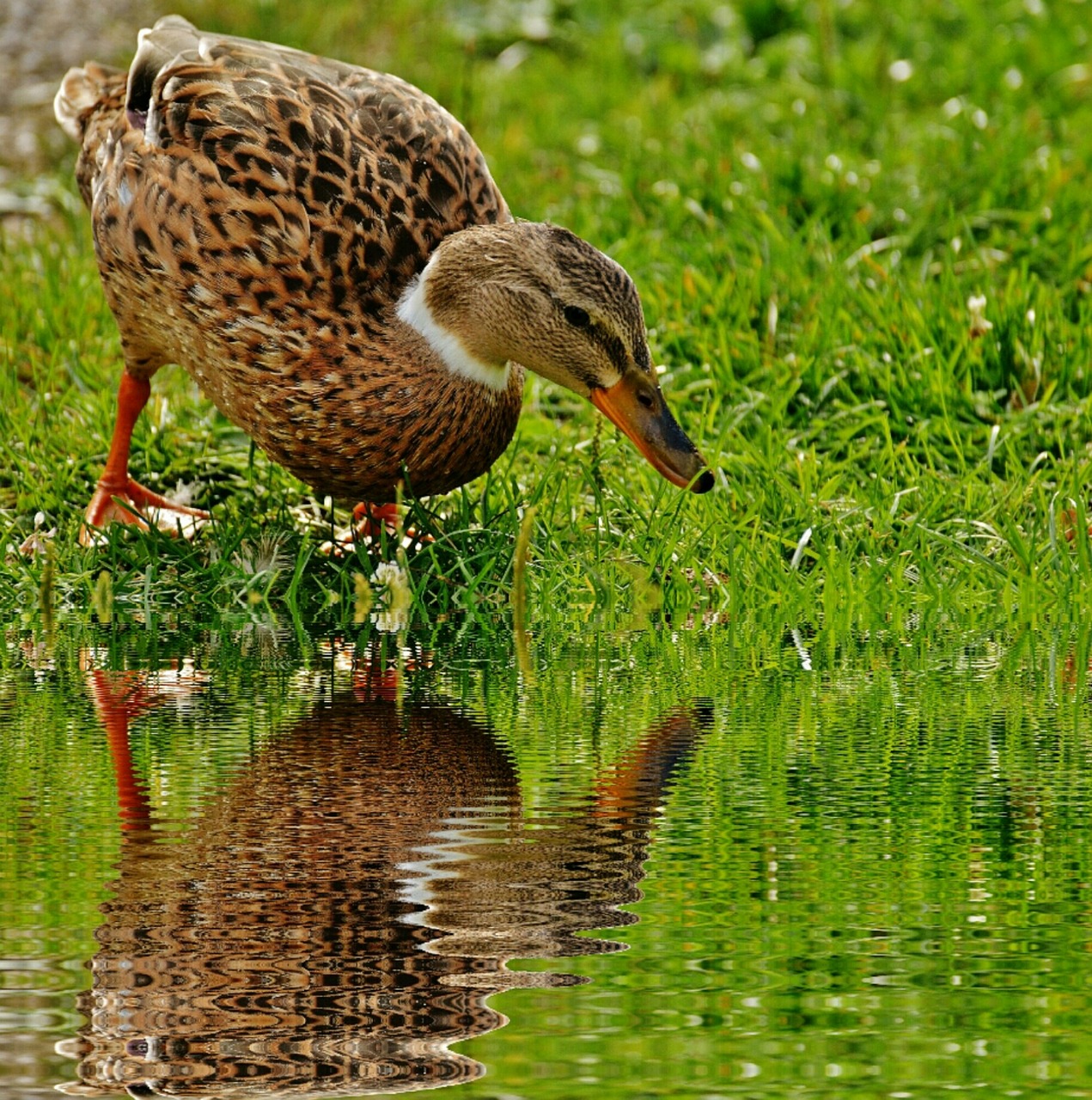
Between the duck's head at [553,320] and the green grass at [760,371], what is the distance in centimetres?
29

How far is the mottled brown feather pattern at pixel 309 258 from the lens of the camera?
443 centimetres

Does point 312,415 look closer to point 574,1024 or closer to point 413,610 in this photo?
point 413,610

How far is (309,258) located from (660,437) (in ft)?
3.13

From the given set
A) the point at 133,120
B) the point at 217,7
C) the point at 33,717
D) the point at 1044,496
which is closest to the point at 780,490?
the point at 1044,496

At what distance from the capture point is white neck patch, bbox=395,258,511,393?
4504 mm

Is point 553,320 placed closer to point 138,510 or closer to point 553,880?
point 138,510

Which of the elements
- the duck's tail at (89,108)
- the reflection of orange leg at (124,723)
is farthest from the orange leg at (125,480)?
the reflection of orange leg at (124,723)

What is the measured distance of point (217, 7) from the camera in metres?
10.4

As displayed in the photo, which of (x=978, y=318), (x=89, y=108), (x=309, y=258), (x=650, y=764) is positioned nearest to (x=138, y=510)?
(x=309, y=258)

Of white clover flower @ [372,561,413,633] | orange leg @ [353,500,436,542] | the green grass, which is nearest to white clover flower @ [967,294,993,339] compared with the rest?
the green grass

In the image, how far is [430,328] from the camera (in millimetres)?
4508

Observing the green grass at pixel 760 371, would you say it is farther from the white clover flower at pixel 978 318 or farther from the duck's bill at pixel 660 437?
the duck's bill at pixel 660 437

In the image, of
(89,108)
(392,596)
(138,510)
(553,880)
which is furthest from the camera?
(89,108)

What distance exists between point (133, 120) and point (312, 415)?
1.17m
